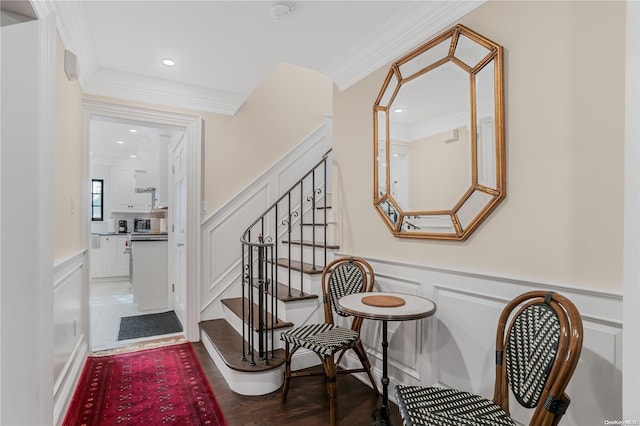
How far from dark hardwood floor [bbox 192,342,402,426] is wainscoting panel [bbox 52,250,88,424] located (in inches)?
35.2

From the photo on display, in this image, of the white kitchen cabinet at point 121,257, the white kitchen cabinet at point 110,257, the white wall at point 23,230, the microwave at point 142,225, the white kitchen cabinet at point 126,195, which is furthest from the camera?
the white kitchen cabinet at point 126,195

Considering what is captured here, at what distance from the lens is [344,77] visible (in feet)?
9.20

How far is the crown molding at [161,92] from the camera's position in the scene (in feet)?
9.80

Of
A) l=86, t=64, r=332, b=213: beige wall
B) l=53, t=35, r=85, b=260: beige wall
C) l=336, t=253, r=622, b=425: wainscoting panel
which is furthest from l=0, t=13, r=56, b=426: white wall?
l=336, t=253, r=622, b=425: wainscoting panel

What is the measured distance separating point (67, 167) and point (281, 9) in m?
1.82

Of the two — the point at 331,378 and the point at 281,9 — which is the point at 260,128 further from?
the point at 331,378

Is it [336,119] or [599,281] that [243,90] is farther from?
[599,281]

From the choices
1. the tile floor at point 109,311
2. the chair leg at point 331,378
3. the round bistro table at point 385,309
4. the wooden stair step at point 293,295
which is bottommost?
the tile floor at point 109,311

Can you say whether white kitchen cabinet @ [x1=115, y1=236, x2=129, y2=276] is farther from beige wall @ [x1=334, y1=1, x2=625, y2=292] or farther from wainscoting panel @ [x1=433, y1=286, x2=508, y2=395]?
beige wall @ [x1=334, y1=1, x2=625, y2=292]

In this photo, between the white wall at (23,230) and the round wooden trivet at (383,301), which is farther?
the round wooden trivet at (383,301)

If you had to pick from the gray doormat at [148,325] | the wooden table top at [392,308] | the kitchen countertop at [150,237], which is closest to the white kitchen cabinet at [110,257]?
the kitchen countertop at [150,237]

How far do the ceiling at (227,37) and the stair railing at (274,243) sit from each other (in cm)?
108

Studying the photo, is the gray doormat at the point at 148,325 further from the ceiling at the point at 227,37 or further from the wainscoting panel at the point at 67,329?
the ceiling at the point at 227,37

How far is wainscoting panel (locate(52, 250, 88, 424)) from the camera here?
1.91 metres
